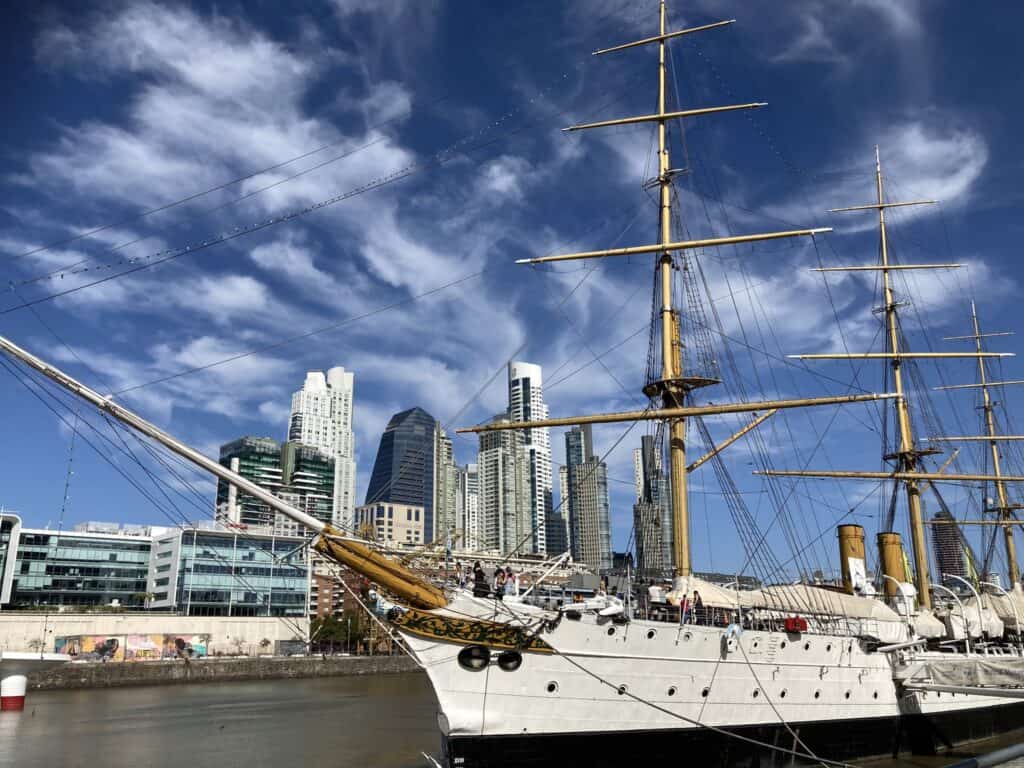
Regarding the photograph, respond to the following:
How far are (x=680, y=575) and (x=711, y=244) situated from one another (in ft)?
38.9

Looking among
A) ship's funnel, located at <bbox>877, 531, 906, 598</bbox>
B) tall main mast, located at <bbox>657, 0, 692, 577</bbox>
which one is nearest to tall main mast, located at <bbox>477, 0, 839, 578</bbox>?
tall main mast, located at <bbox>657, 0, 692, 577</bbox>

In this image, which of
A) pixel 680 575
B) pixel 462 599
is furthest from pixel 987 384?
pixel 462 599

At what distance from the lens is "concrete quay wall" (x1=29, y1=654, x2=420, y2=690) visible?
52.7m

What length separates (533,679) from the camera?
56.9 ft

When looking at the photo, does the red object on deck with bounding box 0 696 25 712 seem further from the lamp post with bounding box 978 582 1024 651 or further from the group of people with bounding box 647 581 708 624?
the lamp post with bounding box 978 582 1024 651

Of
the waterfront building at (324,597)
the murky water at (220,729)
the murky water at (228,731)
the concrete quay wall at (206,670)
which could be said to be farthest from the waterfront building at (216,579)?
the waterfront building at (324,597)

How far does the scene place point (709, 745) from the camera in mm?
19391

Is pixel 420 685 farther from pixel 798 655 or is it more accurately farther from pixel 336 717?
pixel 798 655

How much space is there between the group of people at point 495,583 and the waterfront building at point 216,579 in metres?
63.7

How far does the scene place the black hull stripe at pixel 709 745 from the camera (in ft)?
55.2

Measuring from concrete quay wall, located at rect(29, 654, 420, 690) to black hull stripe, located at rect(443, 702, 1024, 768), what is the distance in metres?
45.2

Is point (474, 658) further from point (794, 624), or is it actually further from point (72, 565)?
point (72, 565)

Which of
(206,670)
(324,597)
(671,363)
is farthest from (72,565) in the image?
(671,363)

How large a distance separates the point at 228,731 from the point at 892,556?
2630 centimetres
